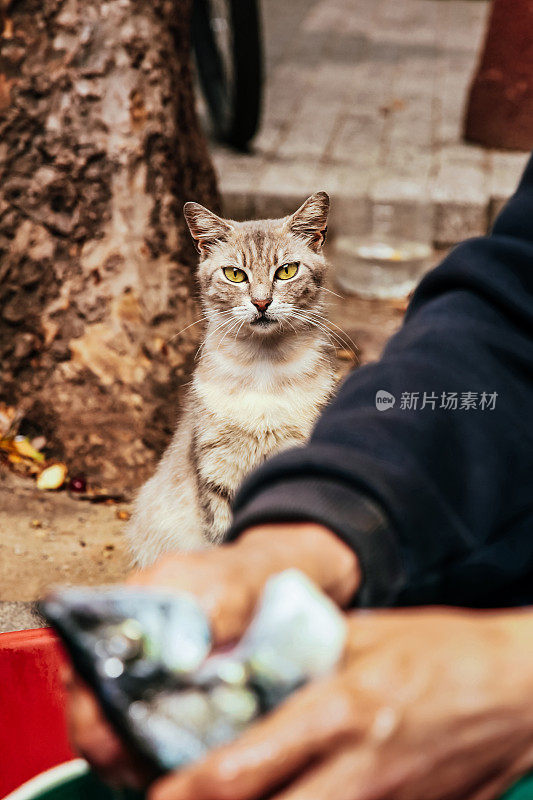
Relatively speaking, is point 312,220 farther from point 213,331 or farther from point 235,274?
point 213,331

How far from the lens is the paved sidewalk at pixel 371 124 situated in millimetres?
4316

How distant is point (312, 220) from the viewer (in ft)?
6.31

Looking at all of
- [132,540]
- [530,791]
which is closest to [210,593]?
[530,791]

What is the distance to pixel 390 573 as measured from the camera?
84 centimetres

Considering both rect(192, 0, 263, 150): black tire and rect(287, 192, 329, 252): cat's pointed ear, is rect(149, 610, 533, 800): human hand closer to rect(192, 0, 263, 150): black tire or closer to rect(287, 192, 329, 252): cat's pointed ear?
rect(287, 192, 329, 252): cat's pointed ear

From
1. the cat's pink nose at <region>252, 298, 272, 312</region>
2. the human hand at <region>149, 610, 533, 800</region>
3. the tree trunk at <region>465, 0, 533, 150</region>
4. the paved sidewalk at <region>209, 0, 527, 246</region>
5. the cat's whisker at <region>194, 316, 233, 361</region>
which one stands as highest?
the human hand at <region>149, 610, 533, 800</region>

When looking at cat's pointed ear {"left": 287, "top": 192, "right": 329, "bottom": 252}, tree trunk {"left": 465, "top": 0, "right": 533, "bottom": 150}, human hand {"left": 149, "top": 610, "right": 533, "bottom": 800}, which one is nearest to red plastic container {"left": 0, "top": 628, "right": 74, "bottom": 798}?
human hand {"left": 149, "top": 610, "right": 533, "bottom": 800}

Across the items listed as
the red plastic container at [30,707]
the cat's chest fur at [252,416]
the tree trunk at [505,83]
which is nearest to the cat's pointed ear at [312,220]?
the cat's chest fur at [252,416]

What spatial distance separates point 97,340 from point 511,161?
309 cm

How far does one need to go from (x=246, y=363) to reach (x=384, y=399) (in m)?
1.00

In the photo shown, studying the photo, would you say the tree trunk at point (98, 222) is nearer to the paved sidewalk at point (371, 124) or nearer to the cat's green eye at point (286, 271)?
the cat's green eye at point (286, 271)

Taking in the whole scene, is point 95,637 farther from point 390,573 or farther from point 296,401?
point 296,401

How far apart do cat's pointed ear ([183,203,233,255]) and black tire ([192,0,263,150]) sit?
8.06 ft

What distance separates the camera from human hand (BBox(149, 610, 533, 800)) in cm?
65
